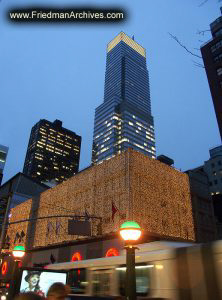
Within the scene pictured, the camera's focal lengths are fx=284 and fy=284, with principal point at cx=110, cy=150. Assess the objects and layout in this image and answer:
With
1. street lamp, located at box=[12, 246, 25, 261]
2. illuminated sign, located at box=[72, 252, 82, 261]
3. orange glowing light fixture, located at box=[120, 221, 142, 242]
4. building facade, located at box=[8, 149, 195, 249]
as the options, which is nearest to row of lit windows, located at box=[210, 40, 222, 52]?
building facade, located at box=[8, 149, 195, 249]

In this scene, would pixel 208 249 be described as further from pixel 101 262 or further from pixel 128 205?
pixel 128 205

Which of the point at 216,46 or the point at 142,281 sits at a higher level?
the point at 216,46

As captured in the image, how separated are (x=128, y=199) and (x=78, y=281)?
13.8m

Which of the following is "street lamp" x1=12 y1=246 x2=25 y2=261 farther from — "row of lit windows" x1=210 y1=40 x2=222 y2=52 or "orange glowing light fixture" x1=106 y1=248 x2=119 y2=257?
"row of lit windows" x1=210 y1=40 x2=222 y2=52

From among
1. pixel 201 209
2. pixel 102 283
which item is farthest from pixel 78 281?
pixel 201 209

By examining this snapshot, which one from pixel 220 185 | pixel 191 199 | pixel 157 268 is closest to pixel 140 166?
pixel 191 199

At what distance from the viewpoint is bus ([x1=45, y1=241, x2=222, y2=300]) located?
984cm

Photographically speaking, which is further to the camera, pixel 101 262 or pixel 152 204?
pixel 152 204

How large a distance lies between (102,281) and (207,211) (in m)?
28.1

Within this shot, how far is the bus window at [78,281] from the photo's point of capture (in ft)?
50.2

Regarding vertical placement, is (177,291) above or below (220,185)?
below

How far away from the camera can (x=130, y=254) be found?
9602mm

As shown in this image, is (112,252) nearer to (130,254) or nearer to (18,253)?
(18,253)

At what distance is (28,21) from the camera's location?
573 cm
